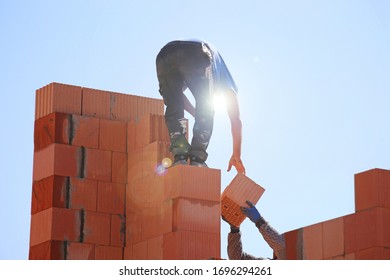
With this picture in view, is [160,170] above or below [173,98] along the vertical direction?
below

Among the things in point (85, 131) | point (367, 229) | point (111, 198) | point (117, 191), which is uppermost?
point (85, 131)

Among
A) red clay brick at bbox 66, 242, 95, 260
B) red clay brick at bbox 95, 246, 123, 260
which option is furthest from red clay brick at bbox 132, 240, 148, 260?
red clay brick at bbox 66, 242, 95, 260

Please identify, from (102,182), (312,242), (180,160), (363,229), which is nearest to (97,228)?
(102,182)

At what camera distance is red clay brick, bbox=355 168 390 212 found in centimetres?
1545

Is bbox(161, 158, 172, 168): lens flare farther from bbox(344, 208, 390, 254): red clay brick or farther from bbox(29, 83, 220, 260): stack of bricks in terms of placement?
bbox(344, 208, 390, 254): red clay brick

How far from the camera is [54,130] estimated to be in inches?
710

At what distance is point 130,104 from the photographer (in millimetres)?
18766

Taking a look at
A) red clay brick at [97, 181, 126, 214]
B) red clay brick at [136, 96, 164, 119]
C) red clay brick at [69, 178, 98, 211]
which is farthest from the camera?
red clay brick at [136, 96, 164, 119]

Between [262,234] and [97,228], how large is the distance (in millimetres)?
2180

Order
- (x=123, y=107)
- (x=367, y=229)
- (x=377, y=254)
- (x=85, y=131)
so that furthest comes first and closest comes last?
(x=123, y=107), (x=85, y=131), (x=367, y=229), (x=377, y=254)

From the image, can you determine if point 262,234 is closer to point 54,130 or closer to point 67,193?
point 67,193

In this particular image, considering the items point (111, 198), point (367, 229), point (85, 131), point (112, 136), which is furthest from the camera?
point (112, 136)

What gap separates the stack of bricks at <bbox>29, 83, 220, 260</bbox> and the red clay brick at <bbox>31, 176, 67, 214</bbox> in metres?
0.01

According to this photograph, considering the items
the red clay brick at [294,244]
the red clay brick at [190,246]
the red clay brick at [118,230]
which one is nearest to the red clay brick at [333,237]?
the red clay brick at [294,244]
